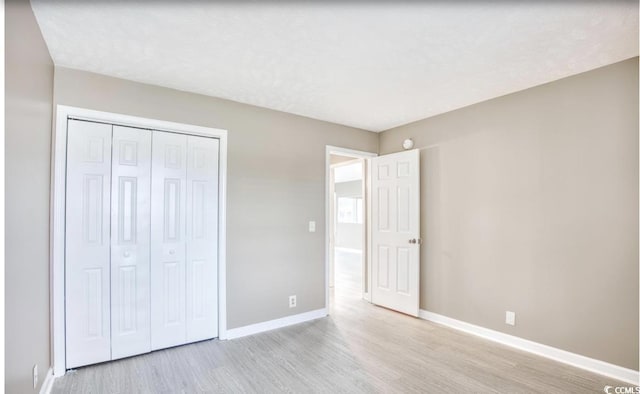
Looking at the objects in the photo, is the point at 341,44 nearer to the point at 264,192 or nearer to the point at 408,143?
the point at 264,192

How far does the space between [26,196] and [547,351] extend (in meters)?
4.23

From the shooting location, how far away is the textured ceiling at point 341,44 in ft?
6.15

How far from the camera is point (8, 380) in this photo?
5.01 ft

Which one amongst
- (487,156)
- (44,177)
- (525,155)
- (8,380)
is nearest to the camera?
(8,380)

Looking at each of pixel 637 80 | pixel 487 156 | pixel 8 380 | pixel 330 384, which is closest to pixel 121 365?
pixel 8 380

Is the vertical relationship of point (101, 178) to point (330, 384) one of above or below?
above

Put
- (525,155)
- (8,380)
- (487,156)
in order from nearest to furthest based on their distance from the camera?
(8,380), (525,155), (487,156)

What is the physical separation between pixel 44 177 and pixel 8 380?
142 cm

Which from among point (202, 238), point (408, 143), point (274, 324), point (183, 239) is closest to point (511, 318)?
point (408, 143)

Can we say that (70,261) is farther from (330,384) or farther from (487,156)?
(487,156)

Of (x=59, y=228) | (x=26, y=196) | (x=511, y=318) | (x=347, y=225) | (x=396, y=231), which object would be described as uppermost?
(x=26, y=196)

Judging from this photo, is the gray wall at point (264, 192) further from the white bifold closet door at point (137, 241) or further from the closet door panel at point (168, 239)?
the closet door panel at point (168, 239)

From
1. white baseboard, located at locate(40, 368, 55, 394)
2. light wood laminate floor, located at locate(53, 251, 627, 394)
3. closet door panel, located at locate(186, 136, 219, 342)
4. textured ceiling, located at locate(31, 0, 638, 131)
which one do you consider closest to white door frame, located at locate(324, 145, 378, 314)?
light wood laminate floor, located at locate(53, 251, 627, 394)

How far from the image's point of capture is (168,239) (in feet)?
10.1
